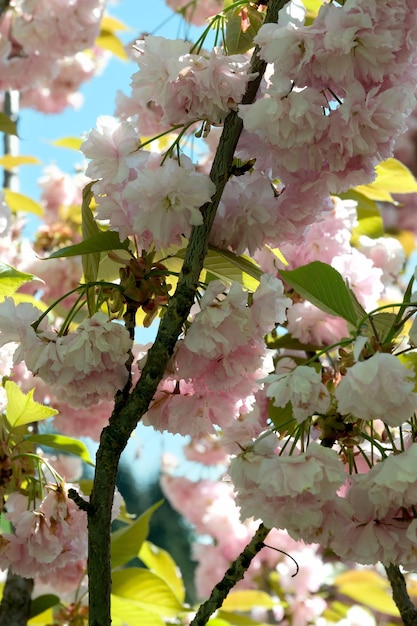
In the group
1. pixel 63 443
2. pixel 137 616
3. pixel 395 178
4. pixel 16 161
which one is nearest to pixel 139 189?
pixel 63 443

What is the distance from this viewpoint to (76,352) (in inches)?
31.1

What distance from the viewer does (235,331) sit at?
31.5 inches

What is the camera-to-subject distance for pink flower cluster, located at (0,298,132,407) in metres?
0.78

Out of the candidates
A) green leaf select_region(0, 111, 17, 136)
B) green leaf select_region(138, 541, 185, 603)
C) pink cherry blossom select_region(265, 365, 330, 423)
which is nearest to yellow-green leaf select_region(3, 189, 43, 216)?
green leaf select_region(0, 111, 17, 136)

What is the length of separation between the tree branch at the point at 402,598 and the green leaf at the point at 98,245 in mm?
437

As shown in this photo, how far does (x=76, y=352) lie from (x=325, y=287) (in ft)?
0.76

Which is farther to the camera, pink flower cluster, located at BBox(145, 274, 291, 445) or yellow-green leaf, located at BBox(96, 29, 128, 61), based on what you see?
yellow-green leaf, located at BBox(96, 29, 128, 61)

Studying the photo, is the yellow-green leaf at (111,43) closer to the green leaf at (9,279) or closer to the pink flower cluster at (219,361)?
the green leaf at (9,279)

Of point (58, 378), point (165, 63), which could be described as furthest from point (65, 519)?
point (165, 63)

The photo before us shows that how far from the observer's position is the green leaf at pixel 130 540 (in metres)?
1.43

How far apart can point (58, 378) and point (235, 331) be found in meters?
0.17

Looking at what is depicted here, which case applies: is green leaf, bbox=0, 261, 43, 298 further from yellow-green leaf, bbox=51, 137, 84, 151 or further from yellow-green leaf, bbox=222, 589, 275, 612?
yellow-green leaf, bbox=222, 589, 275, 612

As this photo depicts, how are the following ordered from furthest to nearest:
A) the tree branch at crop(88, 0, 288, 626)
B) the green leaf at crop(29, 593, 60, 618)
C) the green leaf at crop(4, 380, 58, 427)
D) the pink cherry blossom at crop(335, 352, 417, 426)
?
the green leaf at crop(29, 593, 60, 618)
the green leaf at crop(4, 380, 58, 427)
the tree branch at crop(88, 0, 288, 626)
the pink cherry blossom at crop(335, 352, 417, 426)

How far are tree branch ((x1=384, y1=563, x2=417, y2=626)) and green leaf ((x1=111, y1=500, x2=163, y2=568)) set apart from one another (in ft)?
1.92
